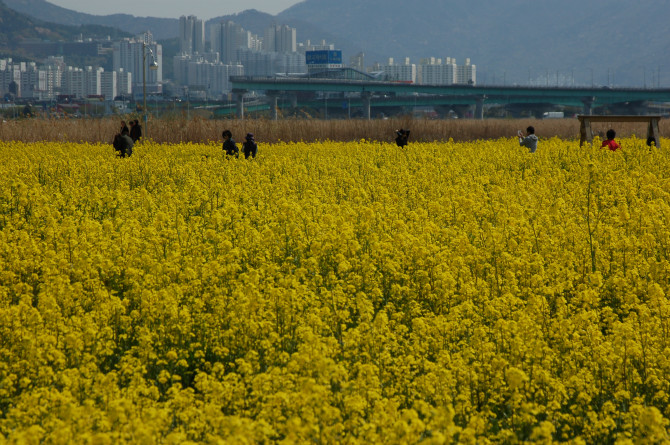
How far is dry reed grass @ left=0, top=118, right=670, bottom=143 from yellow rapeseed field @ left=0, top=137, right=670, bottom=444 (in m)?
17.1

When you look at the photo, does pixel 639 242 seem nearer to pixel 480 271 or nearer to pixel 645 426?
→ pixel 480 271

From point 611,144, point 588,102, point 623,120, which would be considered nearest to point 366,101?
point 588,102

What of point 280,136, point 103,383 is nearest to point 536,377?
point 103,383

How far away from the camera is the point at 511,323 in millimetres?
6328

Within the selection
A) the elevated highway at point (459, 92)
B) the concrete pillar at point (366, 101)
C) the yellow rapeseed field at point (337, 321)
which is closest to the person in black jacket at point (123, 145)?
the yellow rapeseed field at point (337, 321)

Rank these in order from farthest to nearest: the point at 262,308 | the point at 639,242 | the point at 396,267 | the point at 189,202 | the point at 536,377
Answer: the point at 189,202
the point at 639,242
the point at 396,267
the point at 262,308
the point at 536,377

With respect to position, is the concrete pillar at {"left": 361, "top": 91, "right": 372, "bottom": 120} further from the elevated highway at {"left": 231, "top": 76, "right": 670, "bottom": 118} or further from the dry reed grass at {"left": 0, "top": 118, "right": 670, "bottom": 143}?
the dry reed grass at {"left": 0, "top": 118, "right": 670, "bottom": 143}

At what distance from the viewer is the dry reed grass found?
30.1m

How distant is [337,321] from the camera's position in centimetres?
705

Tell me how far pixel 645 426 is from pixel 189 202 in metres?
9.70

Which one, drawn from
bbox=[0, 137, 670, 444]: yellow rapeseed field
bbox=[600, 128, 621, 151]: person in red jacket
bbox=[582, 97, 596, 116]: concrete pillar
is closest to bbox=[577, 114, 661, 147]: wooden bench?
bbox=[600, 128, 621, 151]: person in red jacket

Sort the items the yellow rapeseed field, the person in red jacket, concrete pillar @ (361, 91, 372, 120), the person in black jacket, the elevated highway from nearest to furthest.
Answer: the yellow rapeseed field → the person in red jacket → the person in black jacket → the elevated highway → concrete pillar @ (361, 91, 372, 120)

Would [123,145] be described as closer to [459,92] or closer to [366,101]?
[366,101]

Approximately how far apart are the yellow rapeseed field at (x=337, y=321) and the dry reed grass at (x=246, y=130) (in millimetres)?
17127
